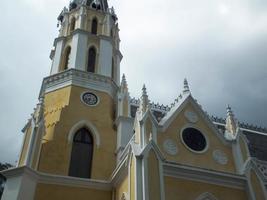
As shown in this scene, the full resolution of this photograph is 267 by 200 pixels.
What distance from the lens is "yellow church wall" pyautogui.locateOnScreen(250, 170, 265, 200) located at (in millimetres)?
15945

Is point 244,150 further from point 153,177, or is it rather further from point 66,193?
point 66,193

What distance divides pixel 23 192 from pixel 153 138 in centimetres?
651

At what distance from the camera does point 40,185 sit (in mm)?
17047

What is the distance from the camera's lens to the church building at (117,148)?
15148 mm

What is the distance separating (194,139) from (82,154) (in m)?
6.28

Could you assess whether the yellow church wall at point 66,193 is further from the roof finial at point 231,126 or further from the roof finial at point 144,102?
the roof finial at point 231,126

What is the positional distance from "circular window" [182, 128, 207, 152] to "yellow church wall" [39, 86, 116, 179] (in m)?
4.62

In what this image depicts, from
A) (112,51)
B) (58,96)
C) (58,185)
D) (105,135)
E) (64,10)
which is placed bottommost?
(58,185)

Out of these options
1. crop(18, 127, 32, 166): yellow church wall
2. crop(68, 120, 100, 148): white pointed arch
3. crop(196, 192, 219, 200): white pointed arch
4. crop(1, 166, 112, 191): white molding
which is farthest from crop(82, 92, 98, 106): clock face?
crop(196, 192, 219, 200): white pointed arch

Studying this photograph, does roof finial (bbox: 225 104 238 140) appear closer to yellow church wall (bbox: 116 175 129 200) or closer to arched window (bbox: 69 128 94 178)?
yellow church wall (bbox: 116 175 129 200)

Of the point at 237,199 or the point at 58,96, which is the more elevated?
the point at 58,96

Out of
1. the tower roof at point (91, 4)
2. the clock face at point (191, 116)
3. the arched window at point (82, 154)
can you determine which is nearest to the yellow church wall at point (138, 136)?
the clock face at point (191, 116)

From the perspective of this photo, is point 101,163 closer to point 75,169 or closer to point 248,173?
point 75,169

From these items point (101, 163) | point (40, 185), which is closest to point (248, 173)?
point (101, 163)
